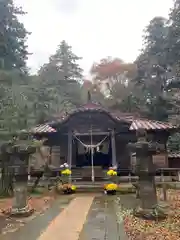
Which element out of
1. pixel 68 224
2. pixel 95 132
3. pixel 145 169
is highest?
pixel 95 132

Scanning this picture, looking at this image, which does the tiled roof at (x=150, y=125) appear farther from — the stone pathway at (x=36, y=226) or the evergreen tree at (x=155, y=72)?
the evergreen tree at (x=155, y=72)

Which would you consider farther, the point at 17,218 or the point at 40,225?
the point at 17,218

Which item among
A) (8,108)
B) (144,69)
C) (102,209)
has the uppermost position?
(144,69)

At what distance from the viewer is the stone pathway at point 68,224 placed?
6.10m

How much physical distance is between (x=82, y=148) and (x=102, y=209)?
11.9 m

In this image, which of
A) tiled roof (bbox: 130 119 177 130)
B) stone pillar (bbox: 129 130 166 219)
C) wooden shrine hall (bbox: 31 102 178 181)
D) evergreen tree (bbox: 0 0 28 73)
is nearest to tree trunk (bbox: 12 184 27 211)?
stone pillar (bbox: 129 130 166 219)

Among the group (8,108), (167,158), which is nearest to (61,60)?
(167,158)

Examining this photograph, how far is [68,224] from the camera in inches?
287

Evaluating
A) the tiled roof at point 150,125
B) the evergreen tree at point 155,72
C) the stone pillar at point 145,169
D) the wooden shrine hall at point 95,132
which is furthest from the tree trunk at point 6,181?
the evergreen tree at point 155,72

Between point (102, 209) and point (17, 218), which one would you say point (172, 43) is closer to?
point (102, 209)

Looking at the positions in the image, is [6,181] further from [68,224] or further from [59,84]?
[59,84]

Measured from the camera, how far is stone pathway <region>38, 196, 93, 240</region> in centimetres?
610

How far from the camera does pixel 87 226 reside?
22.8ft

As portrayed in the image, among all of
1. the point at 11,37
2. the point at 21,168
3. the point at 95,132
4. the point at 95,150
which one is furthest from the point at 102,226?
the point at 11,37
